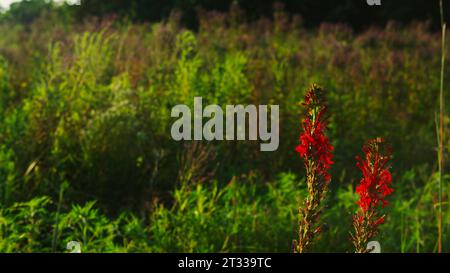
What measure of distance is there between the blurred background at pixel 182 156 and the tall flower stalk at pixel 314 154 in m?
1.28

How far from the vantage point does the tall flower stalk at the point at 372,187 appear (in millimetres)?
1146

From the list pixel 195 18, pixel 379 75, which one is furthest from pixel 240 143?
pixel 195 18

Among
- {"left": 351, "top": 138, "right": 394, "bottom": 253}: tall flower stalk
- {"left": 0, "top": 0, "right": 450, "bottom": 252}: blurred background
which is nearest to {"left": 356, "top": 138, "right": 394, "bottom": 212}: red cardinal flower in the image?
{"left": 351, "top": 138, "right": 394, "bottom": 253}: tall flower stalk

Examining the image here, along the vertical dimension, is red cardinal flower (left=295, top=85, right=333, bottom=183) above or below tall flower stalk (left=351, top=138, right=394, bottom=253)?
above

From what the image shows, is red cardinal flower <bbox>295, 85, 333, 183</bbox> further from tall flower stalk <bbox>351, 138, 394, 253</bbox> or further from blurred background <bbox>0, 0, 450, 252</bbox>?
blurred background <bbox>0, 0, 450, 252</bbox>

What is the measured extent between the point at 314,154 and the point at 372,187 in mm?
123

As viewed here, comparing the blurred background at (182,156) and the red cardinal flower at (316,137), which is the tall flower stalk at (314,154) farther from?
the blurred background at (182,156)

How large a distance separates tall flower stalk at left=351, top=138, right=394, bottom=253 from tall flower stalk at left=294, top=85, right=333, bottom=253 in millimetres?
71

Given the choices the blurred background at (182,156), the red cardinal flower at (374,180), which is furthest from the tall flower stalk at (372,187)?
the blurred background at (182,156)

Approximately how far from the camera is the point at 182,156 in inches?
127

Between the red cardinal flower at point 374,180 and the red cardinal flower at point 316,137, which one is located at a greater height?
the red cardinal flower at point 316,137

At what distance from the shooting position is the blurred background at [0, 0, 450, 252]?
9.61 feet
